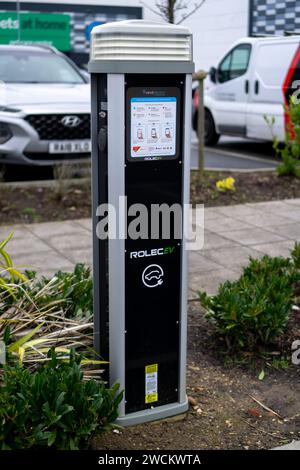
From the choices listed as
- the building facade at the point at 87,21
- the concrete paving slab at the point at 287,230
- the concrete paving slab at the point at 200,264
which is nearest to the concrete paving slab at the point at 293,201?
the concrete paving slab at the point at 287,230

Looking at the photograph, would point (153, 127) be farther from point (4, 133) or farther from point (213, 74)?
point (213, 74)

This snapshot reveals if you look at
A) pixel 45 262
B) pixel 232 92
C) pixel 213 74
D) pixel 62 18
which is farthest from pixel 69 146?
pixel 62 18

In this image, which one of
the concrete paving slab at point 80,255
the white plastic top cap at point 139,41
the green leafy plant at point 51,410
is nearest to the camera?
the green leafy plant at point 51,410

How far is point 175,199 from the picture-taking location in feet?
10.7

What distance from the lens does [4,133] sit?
28.5 feet

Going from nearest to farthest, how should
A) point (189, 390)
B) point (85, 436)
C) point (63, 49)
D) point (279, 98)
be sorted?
1. point (85, 436)
2. point (189, 390)
3. point (279, 98)
4. point (63, 49)

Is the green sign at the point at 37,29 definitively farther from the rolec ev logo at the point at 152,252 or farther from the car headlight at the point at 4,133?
the rolec ev logo at the point at 152,252

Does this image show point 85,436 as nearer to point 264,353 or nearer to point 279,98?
point 264,353

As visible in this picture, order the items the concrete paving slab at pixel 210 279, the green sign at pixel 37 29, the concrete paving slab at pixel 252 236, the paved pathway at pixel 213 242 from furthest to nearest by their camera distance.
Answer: the green sign at pixel 37 29
the concrete paving slab at pixel 252 236
the paved pathway at pixel 213 242
the concrete paving slab at pixel 210 279

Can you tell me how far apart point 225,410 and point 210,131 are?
1153 centimetres

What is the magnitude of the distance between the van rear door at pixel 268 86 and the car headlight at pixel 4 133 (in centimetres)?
501

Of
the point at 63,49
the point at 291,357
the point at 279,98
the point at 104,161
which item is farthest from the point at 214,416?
the point at 63,49

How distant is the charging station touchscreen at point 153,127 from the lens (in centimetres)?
307

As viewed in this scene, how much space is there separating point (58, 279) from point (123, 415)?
110cm
